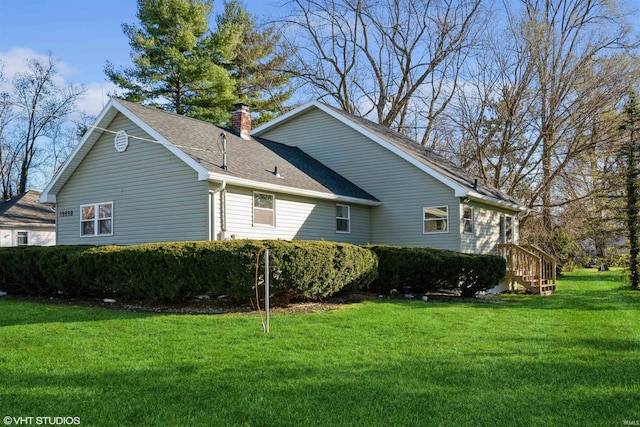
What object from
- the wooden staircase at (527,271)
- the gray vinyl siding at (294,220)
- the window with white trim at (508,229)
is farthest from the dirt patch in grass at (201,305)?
the window with white trim at (508,229)

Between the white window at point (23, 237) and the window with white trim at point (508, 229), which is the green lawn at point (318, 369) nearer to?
the window with white trim at point (508, 229)

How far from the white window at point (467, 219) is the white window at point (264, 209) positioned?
6.31m

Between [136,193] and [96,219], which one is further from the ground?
[136,193]

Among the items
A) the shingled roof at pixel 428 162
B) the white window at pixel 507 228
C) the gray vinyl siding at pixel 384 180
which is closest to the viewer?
the shingled roof at pixel 428 162

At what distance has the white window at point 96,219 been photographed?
15852 millimetres

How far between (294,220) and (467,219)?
5873 mm

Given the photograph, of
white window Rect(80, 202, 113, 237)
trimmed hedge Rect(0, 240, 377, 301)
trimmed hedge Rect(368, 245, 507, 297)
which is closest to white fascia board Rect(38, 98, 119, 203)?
white window Rect(80, 202, 113, 237)

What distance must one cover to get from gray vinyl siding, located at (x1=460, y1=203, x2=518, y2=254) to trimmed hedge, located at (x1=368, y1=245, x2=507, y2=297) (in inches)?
104

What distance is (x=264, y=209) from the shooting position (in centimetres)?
1499

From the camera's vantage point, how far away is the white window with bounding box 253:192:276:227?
14.7 metres

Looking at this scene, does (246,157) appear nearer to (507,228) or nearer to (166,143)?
(166,143)

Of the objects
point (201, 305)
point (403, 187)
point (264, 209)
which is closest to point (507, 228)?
point (403, 187)

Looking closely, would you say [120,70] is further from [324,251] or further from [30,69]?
[324,251]

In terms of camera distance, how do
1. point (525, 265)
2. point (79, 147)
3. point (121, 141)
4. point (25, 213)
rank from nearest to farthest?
1. point (121, 141)
2. point (79, 147)
3. point (525, 265)
4. point (25, 213)
